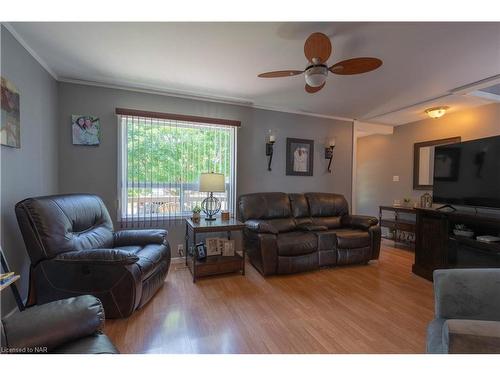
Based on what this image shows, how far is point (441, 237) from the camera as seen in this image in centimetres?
255

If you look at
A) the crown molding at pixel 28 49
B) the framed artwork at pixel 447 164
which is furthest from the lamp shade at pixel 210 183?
the framed artwork at pixel 447 164

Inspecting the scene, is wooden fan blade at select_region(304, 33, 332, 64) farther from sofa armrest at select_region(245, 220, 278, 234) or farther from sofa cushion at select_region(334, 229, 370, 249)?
sofa cushion at select_region(334, 229, 370, 249)

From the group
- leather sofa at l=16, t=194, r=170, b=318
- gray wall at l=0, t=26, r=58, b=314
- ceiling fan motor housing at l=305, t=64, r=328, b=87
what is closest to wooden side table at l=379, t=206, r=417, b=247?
ceiling fan motor housing at l=305, t=64, r=328, b=87

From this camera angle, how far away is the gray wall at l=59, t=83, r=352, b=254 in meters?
2.64

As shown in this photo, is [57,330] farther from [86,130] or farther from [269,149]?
[269,149]

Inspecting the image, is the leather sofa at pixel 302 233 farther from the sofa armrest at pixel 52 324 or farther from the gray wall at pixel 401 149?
the sofa armrest at pixel 52 324

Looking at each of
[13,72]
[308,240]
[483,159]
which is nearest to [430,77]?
Answer: [483,159]

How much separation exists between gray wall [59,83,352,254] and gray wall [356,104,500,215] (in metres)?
1.07

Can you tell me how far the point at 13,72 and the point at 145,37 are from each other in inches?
43.5

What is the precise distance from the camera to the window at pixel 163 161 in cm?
282

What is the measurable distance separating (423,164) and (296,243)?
3.02m

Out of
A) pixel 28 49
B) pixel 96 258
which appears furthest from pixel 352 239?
pixel 28 49

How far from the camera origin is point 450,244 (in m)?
2.49
